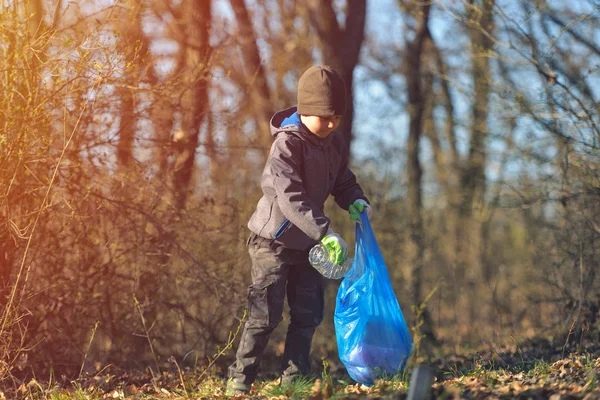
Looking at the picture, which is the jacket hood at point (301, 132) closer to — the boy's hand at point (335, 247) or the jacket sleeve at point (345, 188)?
the jacket sleeve at point (345, 188)

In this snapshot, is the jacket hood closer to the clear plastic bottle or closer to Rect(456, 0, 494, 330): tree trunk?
the clear plastic bottle

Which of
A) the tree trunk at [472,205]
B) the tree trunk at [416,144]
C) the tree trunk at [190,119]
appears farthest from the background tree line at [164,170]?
the tree trunk at [472,205]

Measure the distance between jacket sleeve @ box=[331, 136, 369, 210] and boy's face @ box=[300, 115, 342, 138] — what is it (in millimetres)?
314

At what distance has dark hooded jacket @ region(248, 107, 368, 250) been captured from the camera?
3900 millimetres

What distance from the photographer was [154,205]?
5531 mm

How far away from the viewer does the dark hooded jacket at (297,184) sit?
390 cm

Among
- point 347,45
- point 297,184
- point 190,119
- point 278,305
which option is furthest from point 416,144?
point 297,184

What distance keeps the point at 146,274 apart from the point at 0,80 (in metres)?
1.76

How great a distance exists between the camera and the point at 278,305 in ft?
13.9

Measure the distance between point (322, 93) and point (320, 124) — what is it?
0.59ft

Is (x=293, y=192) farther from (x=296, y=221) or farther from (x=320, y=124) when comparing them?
(x=320, y=124)

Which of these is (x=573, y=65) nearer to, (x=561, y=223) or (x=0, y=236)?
(x=561, y=223)

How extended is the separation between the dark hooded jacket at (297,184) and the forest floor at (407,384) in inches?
30.3

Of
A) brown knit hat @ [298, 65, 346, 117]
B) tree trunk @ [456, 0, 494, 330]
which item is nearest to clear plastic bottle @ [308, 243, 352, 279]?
brown knit hat @ [298, 65, 346, 117]
